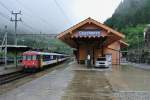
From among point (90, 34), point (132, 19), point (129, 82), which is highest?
point (132, 19)

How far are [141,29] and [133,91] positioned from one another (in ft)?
307

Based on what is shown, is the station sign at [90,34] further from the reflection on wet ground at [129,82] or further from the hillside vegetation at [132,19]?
the hillside vegetation at [132,19]

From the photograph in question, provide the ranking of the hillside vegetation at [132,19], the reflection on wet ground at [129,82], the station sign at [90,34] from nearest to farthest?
the reflection on wet ground at [129,82]
the station sign at [90,34]
the hillside vegetation at [132,19]

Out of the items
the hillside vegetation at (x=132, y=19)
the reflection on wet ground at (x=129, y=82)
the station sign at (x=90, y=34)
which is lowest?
the reflection on wet ground at (x=129, y=82)

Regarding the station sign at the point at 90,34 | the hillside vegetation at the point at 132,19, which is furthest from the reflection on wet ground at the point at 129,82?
the hillside vegetation at the point at 132,19

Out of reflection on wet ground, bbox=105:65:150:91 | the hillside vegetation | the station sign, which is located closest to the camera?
reflection on wet ground, bbox=105:65:150:91

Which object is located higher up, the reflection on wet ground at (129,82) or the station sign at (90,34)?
the station sign at (90,34)

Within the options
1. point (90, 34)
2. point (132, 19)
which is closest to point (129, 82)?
point (90, 34)

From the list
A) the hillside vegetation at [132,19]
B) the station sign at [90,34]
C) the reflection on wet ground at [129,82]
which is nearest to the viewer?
the reflection on wet ground at [129,82]

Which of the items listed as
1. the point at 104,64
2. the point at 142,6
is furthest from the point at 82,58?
the point at 142,6

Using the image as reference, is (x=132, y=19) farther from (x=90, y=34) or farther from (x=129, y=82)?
(x=129, y=82)

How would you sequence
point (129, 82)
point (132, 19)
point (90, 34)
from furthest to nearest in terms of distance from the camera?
point (132, 19) → point (90, 34) → point (129, 82)

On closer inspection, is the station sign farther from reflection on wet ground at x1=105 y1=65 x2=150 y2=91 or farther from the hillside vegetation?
the hillside vegetation

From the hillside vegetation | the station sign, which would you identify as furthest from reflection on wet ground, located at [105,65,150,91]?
the hillside vegetation
